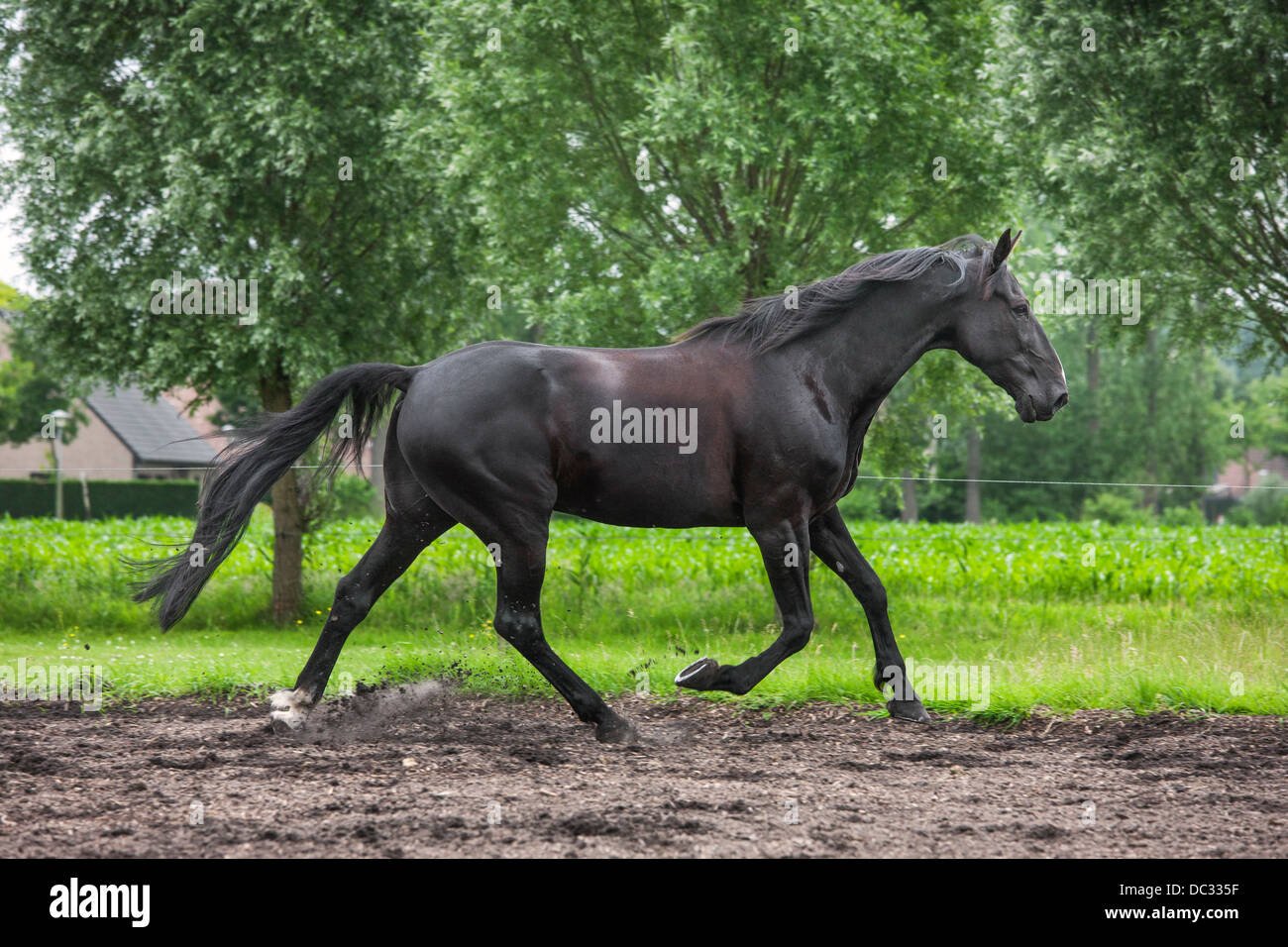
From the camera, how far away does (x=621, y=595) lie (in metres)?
11.4

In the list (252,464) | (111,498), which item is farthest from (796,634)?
(111,498)

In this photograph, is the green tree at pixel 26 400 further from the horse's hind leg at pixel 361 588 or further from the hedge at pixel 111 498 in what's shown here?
the horse's hind leg at pixel 361 588

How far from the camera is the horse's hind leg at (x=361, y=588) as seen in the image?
19.6ft

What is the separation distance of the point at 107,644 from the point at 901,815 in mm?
8198

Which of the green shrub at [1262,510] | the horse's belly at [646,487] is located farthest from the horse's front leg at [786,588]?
the green shrub at [1262,510]

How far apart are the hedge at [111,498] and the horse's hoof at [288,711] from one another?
28.3m

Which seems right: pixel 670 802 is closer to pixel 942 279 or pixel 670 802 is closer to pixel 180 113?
pixel 942 279

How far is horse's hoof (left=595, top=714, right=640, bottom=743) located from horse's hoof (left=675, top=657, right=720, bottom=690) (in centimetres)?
43

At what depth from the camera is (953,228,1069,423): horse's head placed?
5887mm

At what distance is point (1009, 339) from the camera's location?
233 inches

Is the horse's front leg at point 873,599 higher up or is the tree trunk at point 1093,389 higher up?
the tree trunk at point 1093,389

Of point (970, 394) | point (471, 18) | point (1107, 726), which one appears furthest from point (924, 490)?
point (1107, 726)

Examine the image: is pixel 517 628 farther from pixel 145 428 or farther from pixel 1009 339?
pixel 145 428

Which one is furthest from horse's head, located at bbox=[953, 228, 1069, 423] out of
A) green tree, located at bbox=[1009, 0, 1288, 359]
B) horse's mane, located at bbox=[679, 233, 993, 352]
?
green tree, located at bbox=[1009, 0, 1288, 359]
